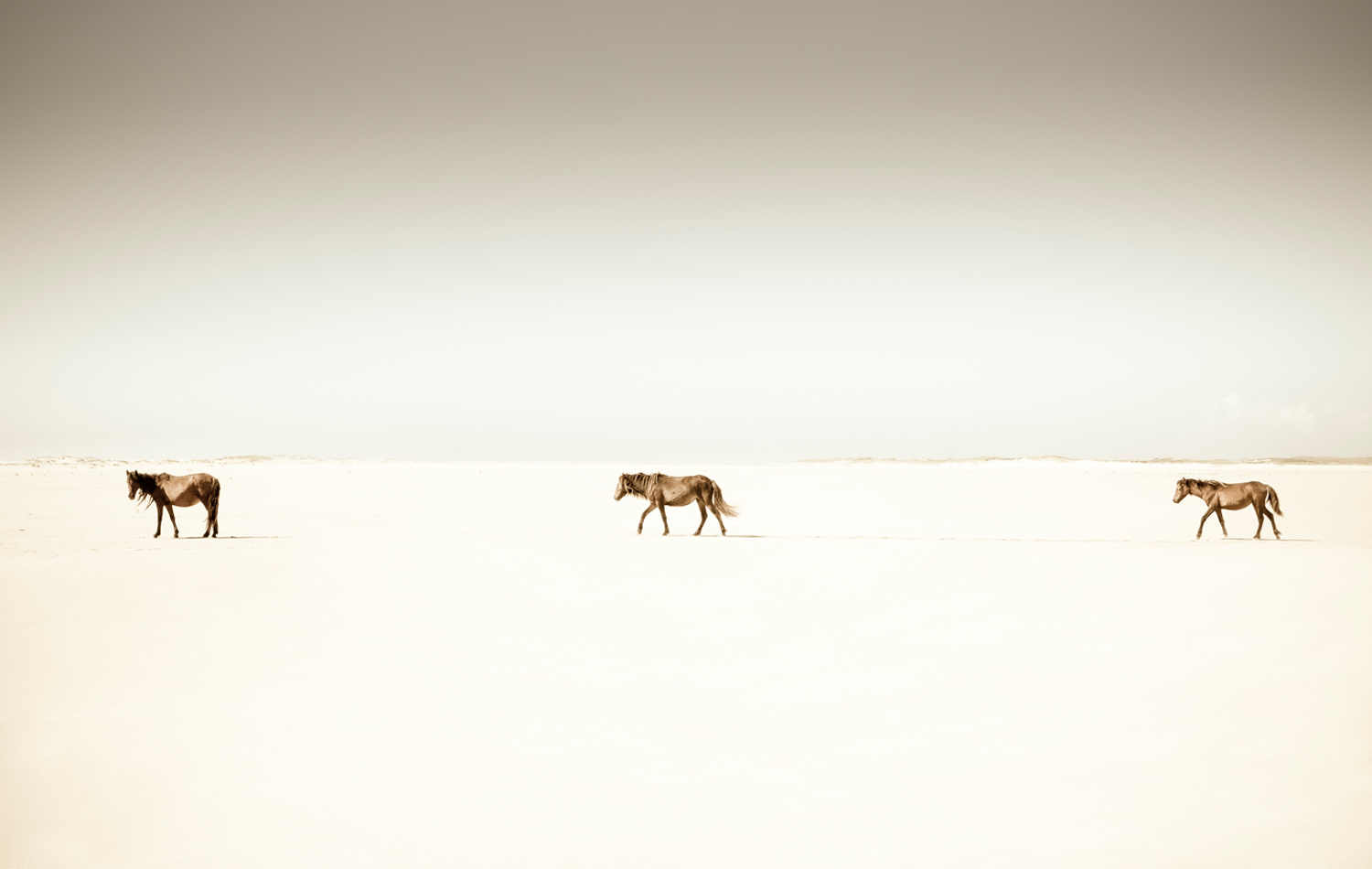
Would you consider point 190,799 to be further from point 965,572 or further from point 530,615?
point 965,572

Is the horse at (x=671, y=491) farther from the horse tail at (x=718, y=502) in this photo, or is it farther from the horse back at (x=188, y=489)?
the horse back at (x=188, y=489)

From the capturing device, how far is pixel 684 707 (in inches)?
320

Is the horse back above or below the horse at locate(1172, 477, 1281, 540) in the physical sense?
below

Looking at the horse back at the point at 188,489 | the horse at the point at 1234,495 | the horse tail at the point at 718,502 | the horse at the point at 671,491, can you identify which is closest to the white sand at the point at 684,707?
the horse back at the point at 188,489

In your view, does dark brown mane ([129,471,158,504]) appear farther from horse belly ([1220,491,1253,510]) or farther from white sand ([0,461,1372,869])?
horse belly ([1220,491,1253,510])

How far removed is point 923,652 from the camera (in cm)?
988

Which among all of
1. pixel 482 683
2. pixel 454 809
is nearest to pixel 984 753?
pixel 454 809

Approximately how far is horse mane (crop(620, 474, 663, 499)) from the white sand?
2711 millimetres

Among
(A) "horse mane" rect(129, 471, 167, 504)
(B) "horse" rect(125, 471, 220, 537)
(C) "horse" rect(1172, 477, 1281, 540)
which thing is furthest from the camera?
(C) "horse" rect(1172, 477, 1281, 540)

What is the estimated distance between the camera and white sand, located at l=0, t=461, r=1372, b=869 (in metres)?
5.81

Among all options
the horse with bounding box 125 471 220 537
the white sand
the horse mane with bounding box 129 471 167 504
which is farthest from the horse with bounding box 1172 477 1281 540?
the horse mane with bounding box 129 471 167 504

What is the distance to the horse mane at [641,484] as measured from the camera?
19500 mm

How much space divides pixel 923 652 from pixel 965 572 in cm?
499

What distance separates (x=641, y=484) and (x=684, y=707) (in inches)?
455
